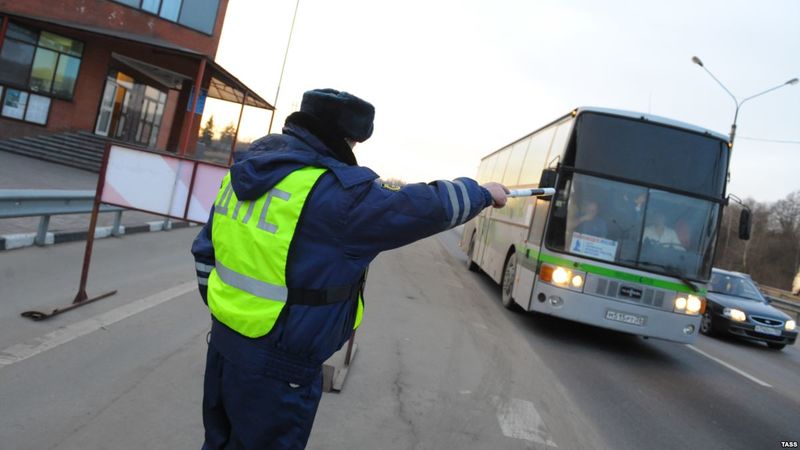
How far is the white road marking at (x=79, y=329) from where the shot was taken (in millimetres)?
4318

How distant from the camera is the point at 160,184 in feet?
19.9

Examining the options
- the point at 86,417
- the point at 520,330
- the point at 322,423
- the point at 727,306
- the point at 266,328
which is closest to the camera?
the point at 266,328

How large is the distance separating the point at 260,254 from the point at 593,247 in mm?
6718

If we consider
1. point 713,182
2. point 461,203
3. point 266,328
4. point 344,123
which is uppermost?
point 713,182

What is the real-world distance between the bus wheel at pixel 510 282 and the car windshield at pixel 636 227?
5.75ft

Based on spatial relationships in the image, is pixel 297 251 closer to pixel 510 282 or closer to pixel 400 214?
pixel 400 214

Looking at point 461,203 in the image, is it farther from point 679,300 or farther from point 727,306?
point 727,306

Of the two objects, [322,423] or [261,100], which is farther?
[261,100]

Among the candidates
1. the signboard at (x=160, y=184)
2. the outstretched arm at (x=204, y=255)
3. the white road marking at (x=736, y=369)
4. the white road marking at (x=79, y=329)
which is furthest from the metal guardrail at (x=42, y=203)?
the white road marking at (x=736, y=369)

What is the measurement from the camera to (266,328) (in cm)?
199

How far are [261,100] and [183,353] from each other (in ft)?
72.1

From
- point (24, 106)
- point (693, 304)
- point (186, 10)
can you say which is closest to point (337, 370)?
point (693, 304)

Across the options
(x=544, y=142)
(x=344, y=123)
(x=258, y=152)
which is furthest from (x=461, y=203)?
(x=544, y=142)

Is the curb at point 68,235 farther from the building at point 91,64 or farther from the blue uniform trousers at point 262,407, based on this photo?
the building at point 91,64
